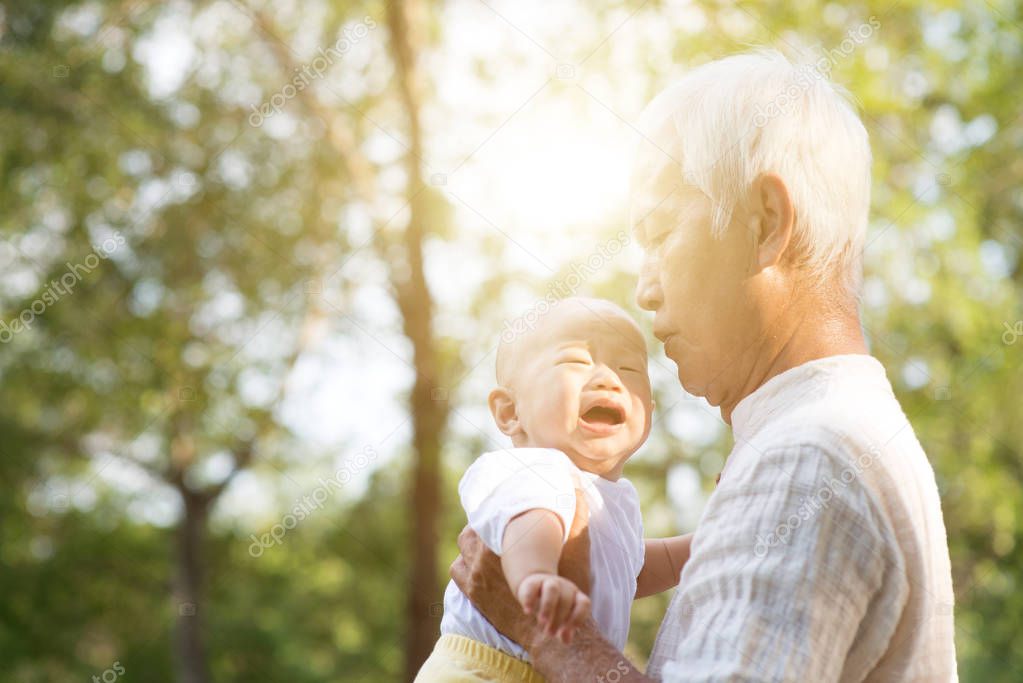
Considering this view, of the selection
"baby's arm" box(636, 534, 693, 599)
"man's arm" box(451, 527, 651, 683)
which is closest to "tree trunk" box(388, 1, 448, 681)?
"baby's arm" box(636, 534, 693, 599)

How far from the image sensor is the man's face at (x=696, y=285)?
1860 mm

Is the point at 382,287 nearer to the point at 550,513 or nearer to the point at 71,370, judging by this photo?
the point at 71,370

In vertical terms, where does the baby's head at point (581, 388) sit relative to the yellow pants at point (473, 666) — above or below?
above

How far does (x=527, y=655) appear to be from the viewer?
74.9 inches

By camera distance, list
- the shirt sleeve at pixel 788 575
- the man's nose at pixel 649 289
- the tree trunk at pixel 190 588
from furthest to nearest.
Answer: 1. the tree trunk at pixel 190 588
2. the man's nose at pixel 649 289
3. the shirt sleeve at pixel 788 575

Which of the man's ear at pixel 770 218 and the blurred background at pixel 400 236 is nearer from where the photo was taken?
the man's ear at pixel 770 218

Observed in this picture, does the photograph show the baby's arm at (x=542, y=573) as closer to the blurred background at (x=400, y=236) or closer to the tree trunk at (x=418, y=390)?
the blurred background at (x=400, y=236)

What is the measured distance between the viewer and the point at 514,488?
1.92 m

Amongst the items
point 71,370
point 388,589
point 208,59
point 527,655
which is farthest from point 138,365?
point 388,589

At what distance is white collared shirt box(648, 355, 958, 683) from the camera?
1471 mm
